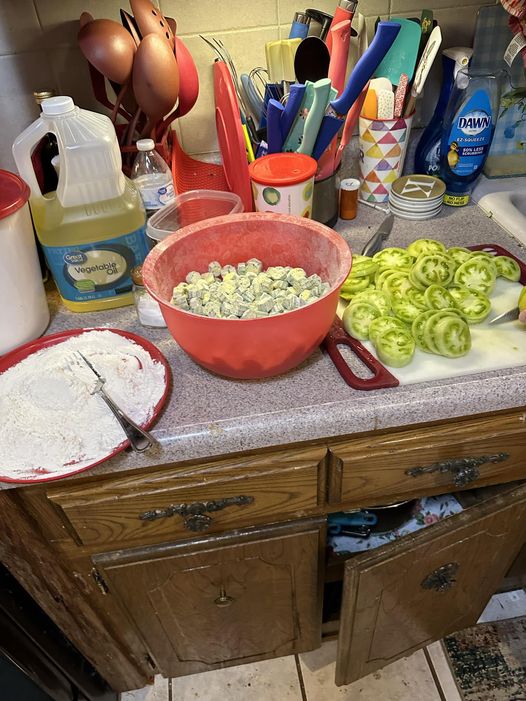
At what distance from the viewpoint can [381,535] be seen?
3.28 feet

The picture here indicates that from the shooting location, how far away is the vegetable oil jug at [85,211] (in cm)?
71

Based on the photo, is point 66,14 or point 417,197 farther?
point 417,197

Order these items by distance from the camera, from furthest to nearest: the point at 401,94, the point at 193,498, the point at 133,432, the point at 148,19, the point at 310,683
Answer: the point at 310,683 → the point at 401,94 → the point at 148,19 → the point at 193,498 → the point at 133,432

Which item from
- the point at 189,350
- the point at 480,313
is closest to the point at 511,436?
the point at 480,313

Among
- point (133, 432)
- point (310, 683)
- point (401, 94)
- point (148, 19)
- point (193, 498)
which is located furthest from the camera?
point (310, 683)

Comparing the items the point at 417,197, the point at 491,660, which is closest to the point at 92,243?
the point at 417,197

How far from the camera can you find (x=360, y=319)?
2.42 feet

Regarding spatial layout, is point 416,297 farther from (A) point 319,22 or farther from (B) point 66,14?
(B) point 66,14

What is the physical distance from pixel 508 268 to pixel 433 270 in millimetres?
140

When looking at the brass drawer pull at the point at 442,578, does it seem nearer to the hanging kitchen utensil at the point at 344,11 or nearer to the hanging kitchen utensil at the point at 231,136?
the hanging kitchen utensil at the point at 231,136

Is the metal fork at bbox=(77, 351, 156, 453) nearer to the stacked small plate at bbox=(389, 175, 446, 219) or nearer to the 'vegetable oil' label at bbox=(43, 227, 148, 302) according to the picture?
the 'vegetable oil' label at bbox=(43, 227, 148, 302)

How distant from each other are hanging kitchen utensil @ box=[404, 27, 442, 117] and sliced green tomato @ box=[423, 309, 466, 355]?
48cm

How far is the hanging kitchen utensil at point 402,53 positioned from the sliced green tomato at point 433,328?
0.50 m

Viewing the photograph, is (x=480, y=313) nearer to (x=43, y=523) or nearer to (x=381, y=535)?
(x=381, y=535)
